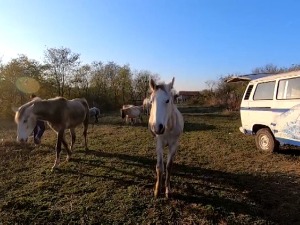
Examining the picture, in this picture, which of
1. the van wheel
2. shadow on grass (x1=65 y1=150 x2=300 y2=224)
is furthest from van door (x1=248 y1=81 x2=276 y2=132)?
shadow on grass (x1=65 y1=150 x2=300 y2=224)

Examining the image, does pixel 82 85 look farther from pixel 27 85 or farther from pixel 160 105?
pixel 160 105

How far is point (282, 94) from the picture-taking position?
317 inches

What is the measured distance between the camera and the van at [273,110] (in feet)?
24.7

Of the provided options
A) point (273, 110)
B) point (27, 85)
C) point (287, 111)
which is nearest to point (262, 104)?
point (273, 110)

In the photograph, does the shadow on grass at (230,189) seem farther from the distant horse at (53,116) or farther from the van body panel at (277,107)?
the van body panel at (277,107)

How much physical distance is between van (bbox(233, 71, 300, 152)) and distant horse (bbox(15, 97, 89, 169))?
5.51 m

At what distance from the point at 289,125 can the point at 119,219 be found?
5348 millimetres

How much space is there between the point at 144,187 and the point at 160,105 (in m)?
2.09

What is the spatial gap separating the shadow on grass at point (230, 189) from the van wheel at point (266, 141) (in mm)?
2125

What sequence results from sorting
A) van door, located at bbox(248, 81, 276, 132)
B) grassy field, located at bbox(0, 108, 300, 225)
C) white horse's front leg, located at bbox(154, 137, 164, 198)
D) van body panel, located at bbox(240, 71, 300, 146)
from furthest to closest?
van door, located at bbox(248, 81, 276, 132)
van body panel, located at bbox(240, 71, 300, 146)
white horse's front leg, located at bbox(154, 137, 164, 198)
grassy field, located at bbox(0, 108, 300, 225)

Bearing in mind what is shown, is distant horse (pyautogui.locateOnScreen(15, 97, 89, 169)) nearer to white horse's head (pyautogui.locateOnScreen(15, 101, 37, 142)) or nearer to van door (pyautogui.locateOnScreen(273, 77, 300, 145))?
white horse's head (pyautogui.locateOnScreen(15, 101, 37, 142))

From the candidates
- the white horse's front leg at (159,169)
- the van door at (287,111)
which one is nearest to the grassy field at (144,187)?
the white horse's front leg at (159,169)

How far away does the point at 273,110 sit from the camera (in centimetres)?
827

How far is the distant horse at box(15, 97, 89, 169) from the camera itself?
6.72 metres
